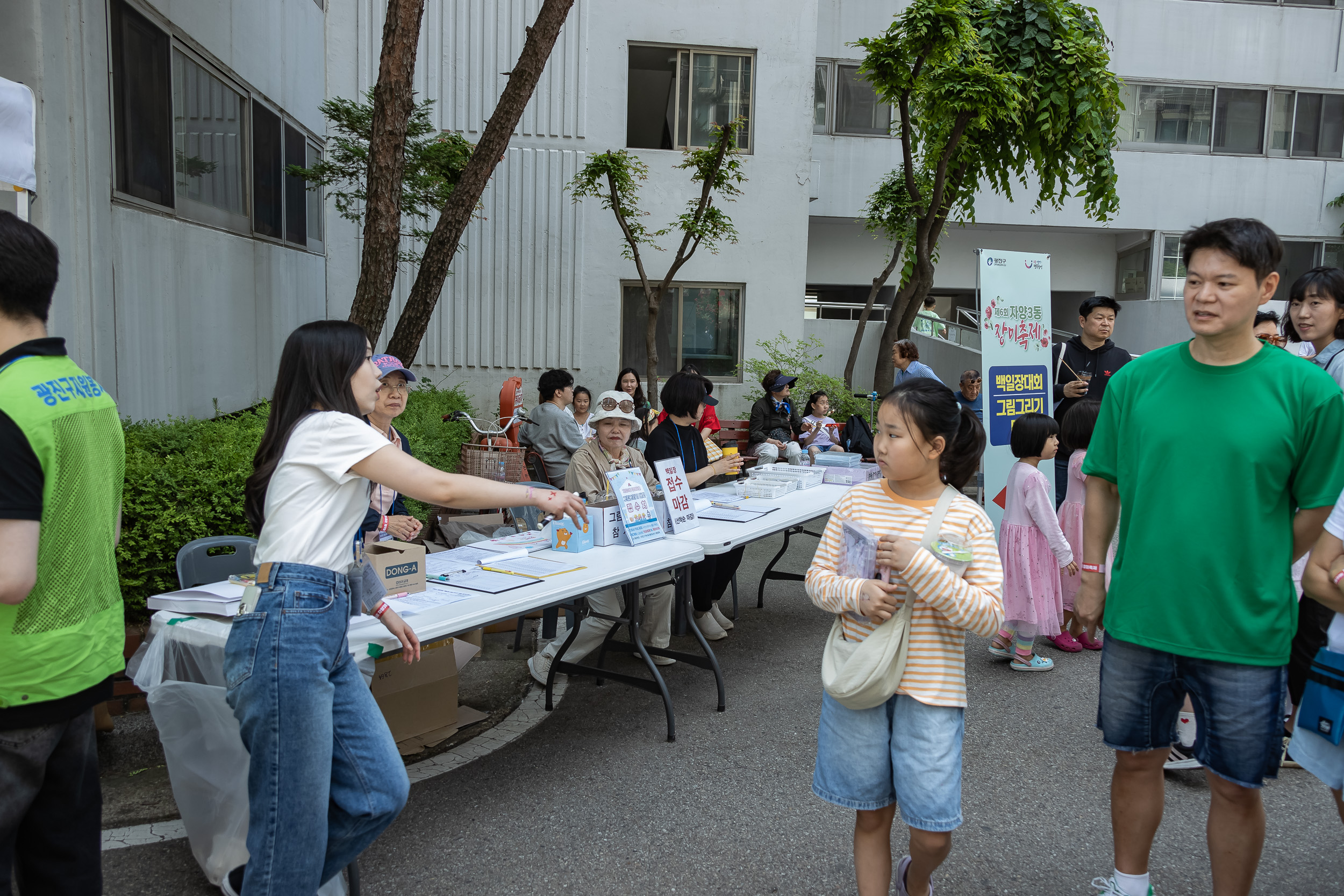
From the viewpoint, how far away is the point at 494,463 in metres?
7.36

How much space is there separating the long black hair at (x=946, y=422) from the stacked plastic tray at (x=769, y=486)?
10.8 ft

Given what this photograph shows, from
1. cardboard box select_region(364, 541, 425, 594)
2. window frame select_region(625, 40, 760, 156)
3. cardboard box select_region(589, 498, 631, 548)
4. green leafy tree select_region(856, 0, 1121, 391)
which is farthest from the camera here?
window frame select_region(625, 40, 760, 156)

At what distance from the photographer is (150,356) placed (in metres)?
6.62

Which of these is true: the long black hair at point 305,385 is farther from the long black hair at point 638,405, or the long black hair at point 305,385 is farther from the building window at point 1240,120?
the building window at point 1240,120

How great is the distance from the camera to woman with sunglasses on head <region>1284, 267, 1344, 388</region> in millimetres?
3465

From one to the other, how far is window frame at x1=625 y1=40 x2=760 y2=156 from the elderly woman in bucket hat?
27.4ft

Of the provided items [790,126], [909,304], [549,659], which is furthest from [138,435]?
[790,126]

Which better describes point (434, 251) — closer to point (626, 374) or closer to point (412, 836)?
point (626, 374)

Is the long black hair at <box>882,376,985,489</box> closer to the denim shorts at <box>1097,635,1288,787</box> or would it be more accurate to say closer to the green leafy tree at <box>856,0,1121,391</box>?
the denim shorts at <box>1097,635,1288,787</box>

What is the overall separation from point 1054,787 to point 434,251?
5510 mm

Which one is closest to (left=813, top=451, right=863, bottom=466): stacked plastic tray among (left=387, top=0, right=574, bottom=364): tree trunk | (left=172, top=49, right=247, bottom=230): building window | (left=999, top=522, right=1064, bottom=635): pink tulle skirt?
(left=999, top=522, right=1064, bottom=635): pink tulle skirt

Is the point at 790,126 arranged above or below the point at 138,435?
above

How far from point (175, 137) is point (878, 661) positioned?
24.6 feet

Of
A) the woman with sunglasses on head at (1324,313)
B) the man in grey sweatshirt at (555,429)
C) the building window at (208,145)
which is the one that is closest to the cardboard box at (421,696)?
the man in grey sweatshirt at (555,429)
